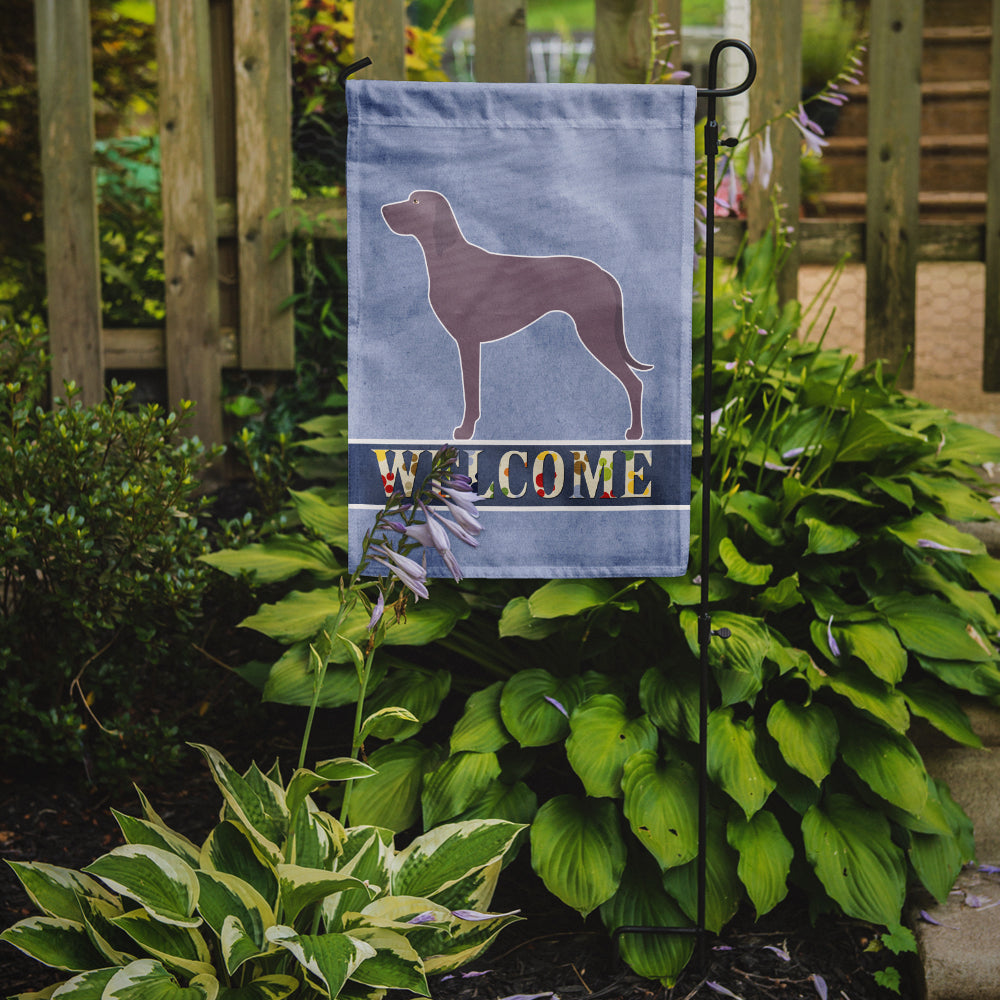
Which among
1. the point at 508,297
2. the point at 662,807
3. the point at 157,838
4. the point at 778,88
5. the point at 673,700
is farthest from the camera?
the point at 778,88

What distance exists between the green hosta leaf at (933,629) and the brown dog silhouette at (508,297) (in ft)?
2.72

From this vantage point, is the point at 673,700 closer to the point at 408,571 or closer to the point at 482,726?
the point at 482,726

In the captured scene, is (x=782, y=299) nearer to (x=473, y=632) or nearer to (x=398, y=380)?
(x=473, y=632)

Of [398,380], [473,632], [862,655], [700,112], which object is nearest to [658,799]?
[862,655]

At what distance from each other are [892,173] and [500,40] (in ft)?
4.41

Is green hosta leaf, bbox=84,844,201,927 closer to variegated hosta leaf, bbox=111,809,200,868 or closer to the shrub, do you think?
variegated hosta leaf, bbox=111,809,200,868

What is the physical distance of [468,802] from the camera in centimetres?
195

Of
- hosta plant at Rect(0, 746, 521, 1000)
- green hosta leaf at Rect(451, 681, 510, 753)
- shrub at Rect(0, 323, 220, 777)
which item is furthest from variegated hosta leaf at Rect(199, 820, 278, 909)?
shrub at Rect(0, 323, 220, 777)

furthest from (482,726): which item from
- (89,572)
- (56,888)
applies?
(89,572)

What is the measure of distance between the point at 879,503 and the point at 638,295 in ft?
3.09

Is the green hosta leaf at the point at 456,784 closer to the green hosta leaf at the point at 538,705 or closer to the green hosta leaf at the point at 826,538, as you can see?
the green hosta leaf at the point at 538,705

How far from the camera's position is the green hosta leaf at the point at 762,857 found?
1869 mm

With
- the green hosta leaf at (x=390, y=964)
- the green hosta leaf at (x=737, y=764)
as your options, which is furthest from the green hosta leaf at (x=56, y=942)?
the green hosta leaf at (x=737, y=764)

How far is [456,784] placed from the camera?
6.40 feet
